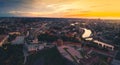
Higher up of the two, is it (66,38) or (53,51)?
(53,51)

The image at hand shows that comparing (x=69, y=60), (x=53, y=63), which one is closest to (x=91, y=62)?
(x=69, y=60)

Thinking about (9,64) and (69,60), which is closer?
(69,60)

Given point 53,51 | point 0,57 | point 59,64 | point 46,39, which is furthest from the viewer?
point 46,39

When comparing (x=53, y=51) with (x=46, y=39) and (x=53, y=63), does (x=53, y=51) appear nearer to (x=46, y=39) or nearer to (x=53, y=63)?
(x=53, y=63)

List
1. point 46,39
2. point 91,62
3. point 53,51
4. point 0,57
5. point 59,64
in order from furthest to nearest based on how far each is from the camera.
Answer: point 46,39
point 0,57
point 53,51
point 91,62
point 59,64

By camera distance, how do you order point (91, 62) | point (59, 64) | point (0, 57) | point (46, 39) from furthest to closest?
point (46, 39) → point (0, 57) → point (91, 62) → point (59, 64)

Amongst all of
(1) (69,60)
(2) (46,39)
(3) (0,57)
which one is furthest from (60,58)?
(2) (46,39)

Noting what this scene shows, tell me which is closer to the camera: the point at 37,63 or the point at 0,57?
the point at 37,63

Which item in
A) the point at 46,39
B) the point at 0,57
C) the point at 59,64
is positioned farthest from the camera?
the point at 46,39

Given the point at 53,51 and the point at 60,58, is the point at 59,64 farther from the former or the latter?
the point at 53,51
